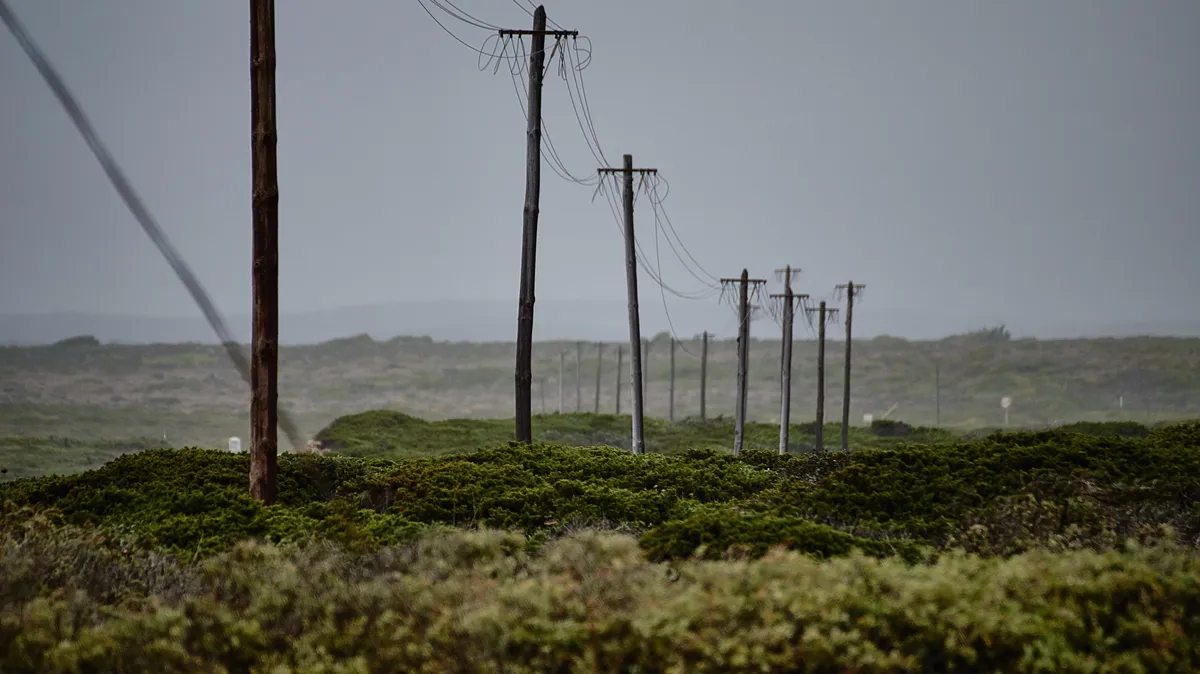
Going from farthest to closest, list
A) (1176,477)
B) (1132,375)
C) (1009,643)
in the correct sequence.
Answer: (1132,375), (1176,477), (1009,643)

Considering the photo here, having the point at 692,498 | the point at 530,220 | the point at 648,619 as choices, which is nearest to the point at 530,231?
the point at 530,220

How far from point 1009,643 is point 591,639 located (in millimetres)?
2499

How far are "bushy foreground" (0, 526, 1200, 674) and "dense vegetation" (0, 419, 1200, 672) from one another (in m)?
0.02

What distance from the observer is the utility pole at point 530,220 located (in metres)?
18.9

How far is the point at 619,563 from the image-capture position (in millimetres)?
7273

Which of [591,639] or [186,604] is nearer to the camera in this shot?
[591,639]

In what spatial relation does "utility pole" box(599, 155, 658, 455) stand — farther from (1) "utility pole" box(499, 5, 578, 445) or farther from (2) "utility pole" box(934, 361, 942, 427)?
(2) "utility pole" box(934, 361, 942, 427)

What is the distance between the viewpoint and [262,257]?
11812 mm

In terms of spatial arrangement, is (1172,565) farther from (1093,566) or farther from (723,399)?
(723,399)

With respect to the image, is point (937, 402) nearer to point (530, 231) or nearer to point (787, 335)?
point (787, 335)

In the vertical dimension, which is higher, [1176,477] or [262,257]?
[262,257]

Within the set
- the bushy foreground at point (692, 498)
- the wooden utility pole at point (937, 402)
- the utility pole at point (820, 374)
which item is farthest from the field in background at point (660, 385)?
the bushy foreground at point (692, 498)

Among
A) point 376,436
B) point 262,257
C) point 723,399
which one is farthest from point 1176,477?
point 723,399

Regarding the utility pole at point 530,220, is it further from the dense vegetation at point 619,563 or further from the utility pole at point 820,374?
the utility pole at point 820,374
